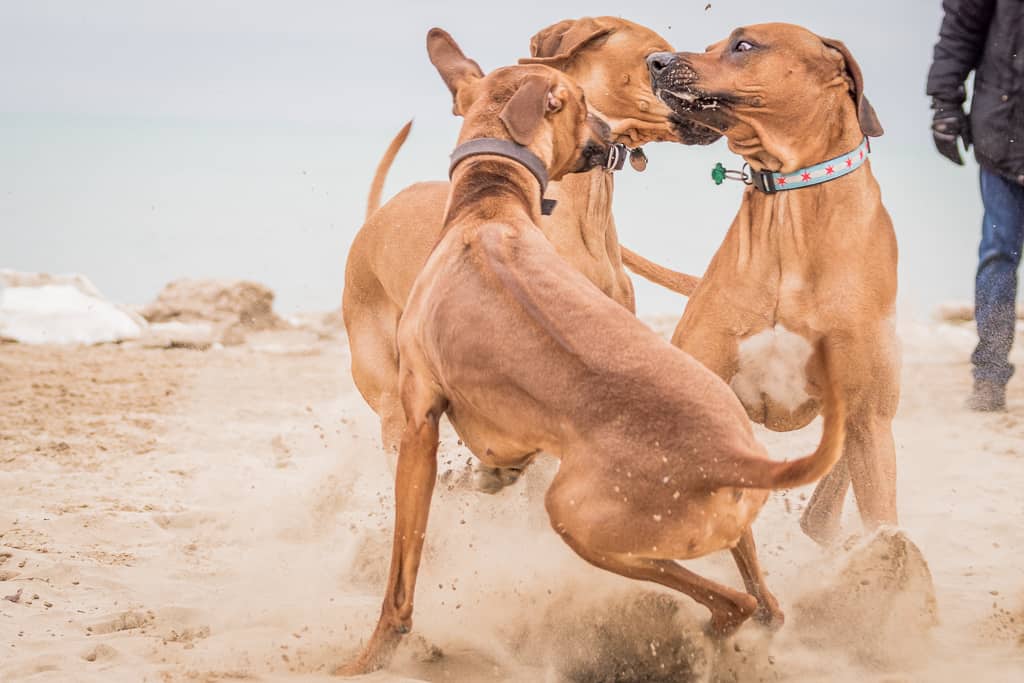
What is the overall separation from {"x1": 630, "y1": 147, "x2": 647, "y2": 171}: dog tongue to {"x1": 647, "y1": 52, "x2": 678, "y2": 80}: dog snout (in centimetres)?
49

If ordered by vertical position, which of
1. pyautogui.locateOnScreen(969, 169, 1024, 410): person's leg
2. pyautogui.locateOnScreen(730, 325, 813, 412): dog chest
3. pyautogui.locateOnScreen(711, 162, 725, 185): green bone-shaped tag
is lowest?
pyautogui.locateOnScreen(969, 169, 1024, 410): person's leg

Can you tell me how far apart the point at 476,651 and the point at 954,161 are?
14.2ft

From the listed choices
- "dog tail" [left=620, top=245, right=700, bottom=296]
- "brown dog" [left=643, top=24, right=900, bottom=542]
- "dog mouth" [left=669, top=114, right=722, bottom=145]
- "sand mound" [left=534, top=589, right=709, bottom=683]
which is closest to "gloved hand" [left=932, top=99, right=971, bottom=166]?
"dog tail" [left=620, top=245, right=700, bottom=296]

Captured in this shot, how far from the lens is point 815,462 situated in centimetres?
248

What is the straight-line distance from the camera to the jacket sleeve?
21.5 ft

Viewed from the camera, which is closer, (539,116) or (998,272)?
(539,116)

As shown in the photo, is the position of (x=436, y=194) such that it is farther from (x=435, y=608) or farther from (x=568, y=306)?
(x=568, y=306)

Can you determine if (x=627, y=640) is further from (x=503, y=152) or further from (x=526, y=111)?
(x=526, y=111)

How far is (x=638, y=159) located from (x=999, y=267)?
317 centimetres

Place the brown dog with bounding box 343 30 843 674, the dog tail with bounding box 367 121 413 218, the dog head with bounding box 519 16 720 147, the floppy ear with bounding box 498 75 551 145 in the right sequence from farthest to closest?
the dog tail with bounding box 367 121 413 218 < the dog head with bounding box 519 16 720 147 < the floppy ear with bounding box 498 75 551 145 < the brown dog with bounding box 343 30 843 674

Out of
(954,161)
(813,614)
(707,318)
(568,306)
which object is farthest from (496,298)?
(954,161)

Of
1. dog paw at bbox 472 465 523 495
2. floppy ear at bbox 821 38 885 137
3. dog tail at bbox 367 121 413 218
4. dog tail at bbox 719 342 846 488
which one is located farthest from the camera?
dog tail at bbox 367 121 413 218

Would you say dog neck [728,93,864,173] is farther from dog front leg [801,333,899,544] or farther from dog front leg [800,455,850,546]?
dog front leg [800,455,850,546]

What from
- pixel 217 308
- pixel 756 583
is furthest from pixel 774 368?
pixel 217 308
